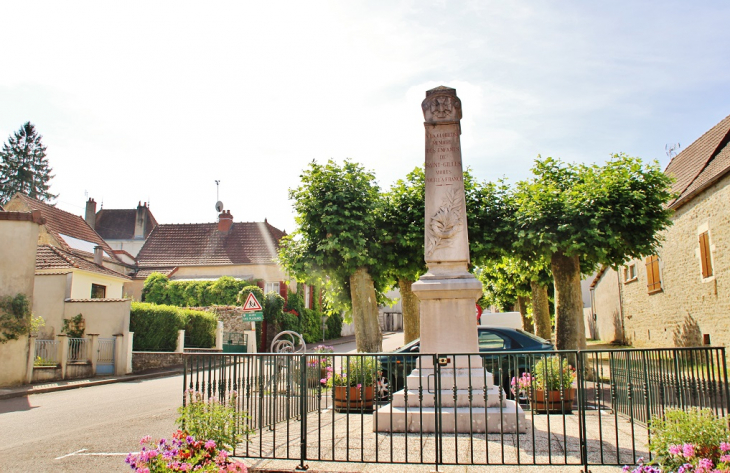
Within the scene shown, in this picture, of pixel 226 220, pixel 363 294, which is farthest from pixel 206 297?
pixel 363 294

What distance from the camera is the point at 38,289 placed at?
19688mm

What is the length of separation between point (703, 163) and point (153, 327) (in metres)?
20.0

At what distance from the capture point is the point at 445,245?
27.5 ft

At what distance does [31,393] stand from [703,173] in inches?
778

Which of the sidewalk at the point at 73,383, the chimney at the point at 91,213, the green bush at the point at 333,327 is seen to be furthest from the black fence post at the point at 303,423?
the chimney at the point at 91,213

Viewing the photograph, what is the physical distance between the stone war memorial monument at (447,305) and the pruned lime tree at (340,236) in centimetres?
497

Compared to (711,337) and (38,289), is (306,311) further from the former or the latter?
(711,337)

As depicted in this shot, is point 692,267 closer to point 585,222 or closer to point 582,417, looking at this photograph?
point 585,222

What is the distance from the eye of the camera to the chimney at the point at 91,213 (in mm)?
48969

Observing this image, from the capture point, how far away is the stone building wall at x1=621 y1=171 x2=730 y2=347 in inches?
598

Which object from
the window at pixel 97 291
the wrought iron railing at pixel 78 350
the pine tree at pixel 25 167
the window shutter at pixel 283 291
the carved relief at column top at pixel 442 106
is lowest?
the wrought iron railing at pixel 78 350

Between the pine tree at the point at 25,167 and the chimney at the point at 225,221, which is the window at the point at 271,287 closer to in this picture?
the chimney at the point at 225,221

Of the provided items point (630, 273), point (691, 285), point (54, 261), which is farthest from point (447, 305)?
point (630, 273)

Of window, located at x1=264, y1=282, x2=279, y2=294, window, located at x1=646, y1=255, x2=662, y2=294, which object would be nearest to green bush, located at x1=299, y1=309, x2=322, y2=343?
window, located at x1=264, y1=282, x2=279, y2=294
